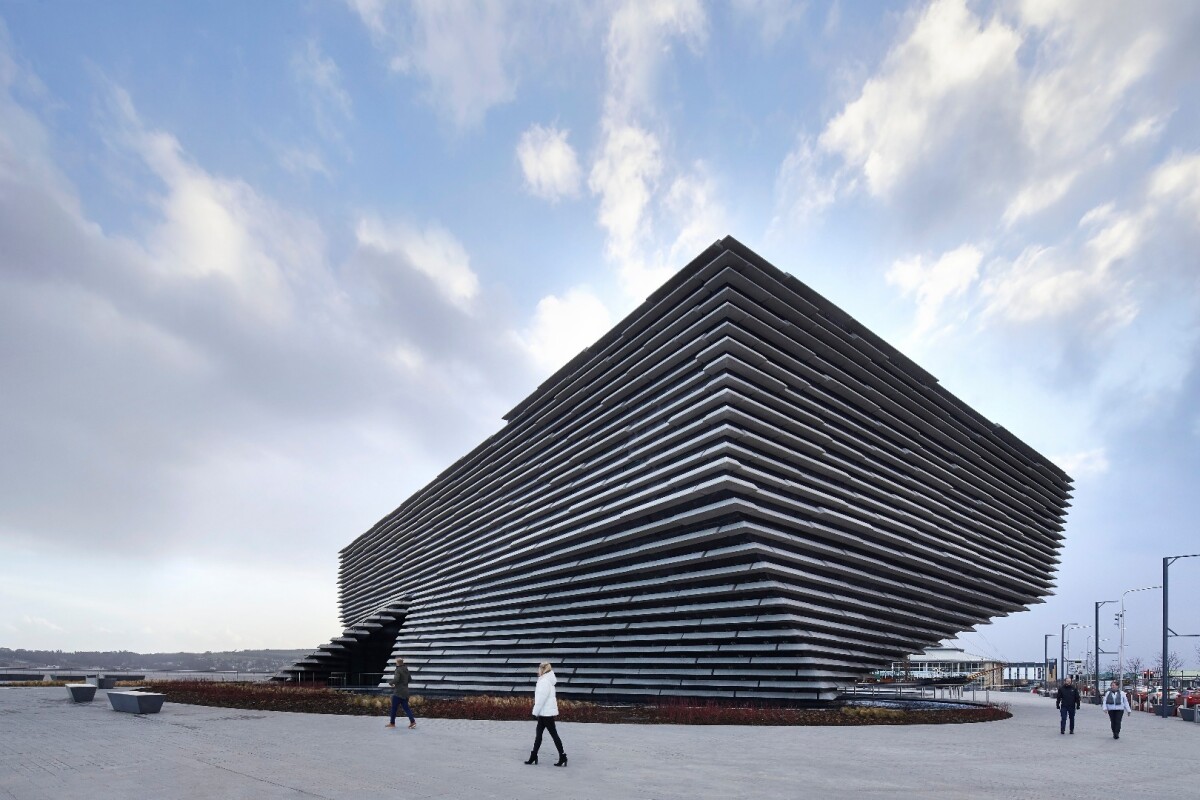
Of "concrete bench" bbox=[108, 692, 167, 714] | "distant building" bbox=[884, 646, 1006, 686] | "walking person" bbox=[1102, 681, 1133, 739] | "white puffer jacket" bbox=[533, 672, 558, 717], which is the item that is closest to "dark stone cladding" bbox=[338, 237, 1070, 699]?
"walking person" bbox=[1102, 681, 1133, 739]

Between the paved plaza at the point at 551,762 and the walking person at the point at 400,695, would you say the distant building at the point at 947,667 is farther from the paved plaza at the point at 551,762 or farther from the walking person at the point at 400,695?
the walking person at the point at 400,695

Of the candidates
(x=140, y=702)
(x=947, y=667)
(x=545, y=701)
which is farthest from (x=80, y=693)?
(x=947, y=667)

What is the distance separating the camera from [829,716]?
23328 millimetres

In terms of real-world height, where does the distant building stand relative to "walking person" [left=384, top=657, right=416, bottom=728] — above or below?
below

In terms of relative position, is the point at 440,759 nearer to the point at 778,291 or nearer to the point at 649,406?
the point at 649,406

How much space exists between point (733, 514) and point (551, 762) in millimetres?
17741

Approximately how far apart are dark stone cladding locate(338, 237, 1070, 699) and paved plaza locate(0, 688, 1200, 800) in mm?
9956

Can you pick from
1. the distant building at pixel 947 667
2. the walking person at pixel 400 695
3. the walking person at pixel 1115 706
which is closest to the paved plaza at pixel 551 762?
the walking person at pixel 400 695

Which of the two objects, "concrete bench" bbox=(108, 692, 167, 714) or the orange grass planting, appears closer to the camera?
the orange grass planting

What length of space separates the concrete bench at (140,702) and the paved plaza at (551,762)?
3.64 ft

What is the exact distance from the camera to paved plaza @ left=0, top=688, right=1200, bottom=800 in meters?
10.1

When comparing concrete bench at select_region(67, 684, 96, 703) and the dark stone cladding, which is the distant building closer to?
the dark stone cladding

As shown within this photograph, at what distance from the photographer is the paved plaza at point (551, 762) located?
33.1ft

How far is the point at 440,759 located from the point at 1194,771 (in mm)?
13823
